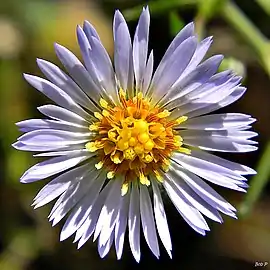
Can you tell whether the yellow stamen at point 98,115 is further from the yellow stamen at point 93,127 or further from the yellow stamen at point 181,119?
the yellow stamen at point 181,119

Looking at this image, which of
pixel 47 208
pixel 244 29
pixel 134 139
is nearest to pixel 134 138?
pixel 134 139

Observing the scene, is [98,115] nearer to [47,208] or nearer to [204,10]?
[204,10]

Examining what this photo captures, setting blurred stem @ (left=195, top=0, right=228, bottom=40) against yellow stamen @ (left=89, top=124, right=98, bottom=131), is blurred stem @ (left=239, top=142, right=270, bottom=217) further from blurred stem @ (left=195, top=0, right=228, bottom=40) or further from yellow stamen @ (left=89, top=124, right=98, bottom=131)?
yellow stamen @ (left=89, top=124, right=98, bottom=131)

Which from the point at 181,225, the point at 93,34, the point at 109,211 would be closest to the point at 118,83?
the point at 93,34

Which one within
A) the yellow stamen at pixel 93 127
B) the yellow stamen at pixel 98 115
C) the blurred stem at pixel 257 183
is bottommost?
the blurred stem at pixel 257 183

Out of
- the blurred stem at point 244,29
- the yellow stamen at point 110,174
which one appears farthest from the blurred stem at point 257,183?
the yellow stamen at point 110,174

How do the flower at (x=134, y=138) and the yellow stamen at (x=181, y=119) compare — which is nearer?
the flower at (x=134, y=138)

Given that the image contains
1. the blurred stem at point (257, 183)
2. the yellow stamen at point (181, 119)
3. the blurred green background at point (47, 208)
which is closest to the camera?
the yellow stamen at point (181, 119)

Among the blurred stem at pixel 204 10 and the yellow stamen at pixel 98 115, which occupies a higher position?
the blurred stem at pixel 204 10

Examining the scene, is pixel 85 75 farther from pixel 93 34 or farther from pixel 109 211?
pixel 109 211
